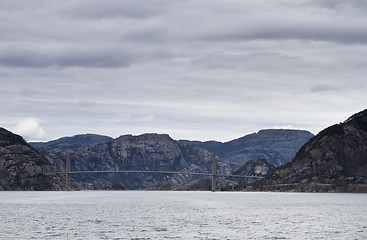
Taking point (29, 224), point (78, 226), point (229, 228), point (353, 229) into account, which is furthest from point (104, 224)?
point (353, 229)

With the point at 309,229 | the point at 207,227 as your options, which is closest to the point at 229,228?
the point at 207,227

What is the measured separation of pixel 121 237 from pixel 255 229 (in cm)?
3046

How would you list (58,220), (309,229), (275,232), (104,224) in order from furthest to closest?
(58,220)
(104,224)
(309,229)
(275,232)

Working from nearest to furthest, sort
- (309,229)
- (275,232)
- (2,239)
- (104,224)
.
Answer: (2,239)
(275,232)
(309,229)
(104,224)

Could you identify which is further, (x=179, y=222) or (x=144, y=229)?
(x=179, y=222)

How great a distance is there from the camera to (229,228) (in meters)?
116

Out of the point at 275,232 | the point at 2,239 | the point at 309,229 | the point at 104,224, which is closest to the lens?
the point at 2,239

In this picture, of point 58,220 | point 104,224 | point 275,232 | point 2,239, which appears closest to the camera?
point 2,239

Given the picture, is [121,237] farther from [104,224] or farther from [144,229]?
[104,224]

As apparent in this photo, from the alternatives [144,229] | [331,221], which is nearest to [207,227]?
[144,229]

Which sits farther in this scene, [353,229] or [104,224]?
[104,224]

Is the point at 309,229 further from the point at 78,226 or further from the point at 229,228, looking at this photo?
the point at 78,226

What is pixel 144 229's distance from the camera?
369ft

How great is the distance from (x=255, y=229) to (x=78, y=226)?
116ft
